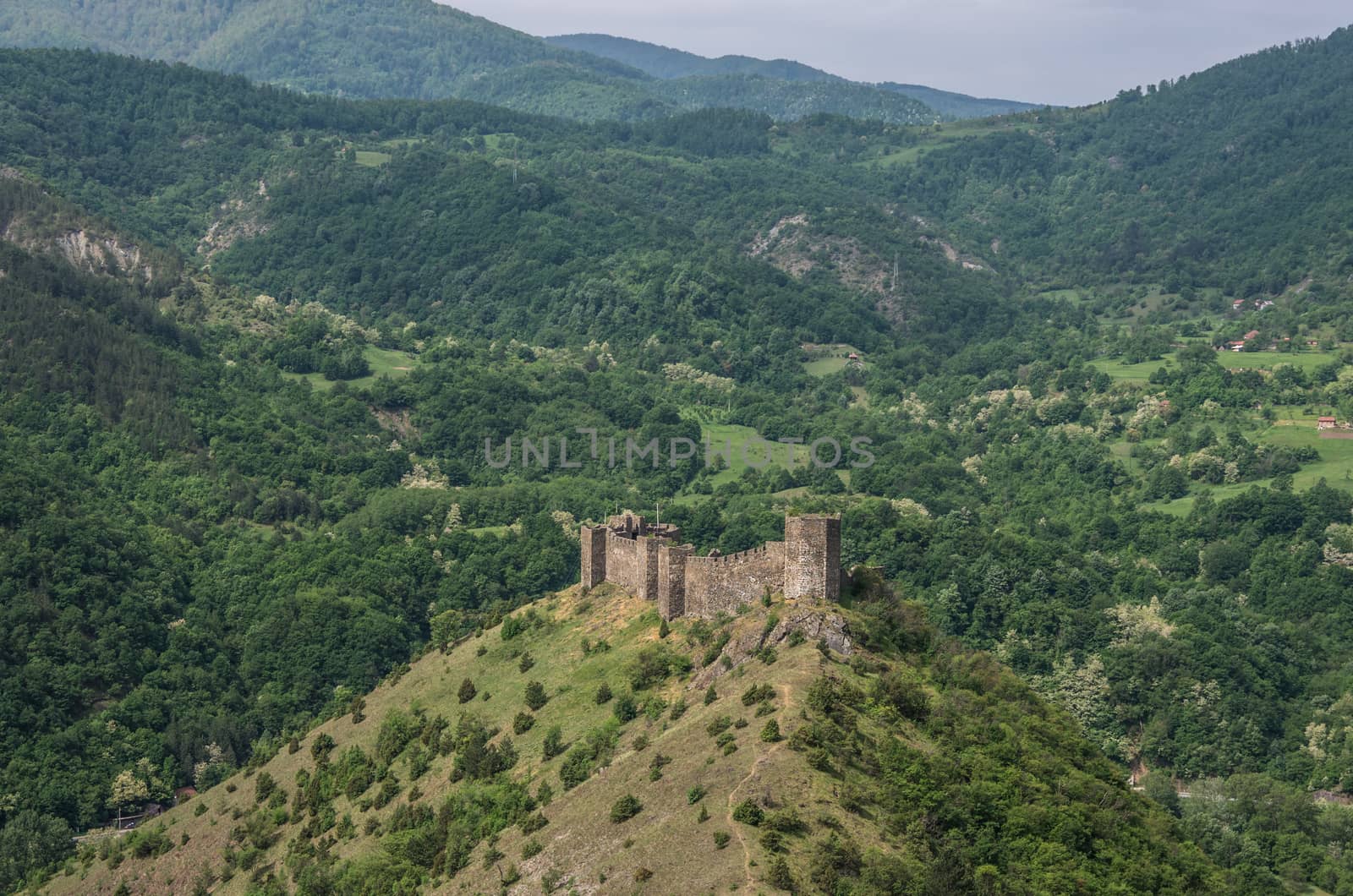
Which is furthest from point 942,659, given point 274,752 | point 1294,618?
point 1294,618

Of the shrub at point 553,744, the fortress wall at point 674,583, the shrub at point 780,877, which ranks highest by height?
the fortress wall at point 674,583

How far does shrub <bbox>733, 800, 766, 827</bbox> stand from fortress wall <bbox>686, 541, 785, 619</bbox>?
1740 centimetres

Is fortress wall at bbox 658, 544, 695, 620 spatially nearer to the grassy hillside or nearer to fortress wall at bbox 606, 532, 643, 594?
the grassy hillside

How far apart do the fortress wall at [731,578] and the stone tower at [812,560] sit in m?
0.83

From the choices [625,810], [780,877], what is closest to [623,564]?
[625,810]

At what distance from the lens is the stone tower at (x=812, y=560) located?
284ft

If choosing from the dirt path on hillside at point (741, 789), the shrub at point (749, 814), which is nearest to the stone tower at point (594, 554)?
the dirt path on hillside at point (741, 789)

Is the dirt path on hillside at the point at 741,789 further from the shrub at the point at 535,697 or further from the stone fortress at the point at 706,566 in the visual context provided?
the shrub at the point at 535,697

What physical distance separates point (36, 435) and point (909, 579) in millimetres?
79612

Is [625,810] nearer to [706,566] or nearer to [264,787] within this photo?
[706,566]

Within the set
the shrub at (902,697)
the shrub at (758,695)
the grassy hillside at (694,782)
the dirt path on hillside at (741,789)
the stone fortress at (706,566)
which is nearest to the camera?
the dirt path on hillside at (741,789)

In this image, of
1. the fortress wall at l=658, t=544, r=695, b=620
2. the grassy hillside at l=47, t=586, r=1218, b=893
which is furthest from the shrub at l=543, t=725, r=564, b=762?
the fortress wall at l=658, t=544, r=695, b=620

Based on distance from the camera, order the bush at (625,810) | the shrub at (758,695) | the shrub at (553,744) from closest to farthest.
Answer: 1. the bush at (625,810)
2. the shrub at (758,695)
3. the shrub at (553,744)

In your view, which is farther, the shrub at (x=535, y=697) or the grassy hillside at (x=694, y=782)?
the shrub at (x=535, y=697)
